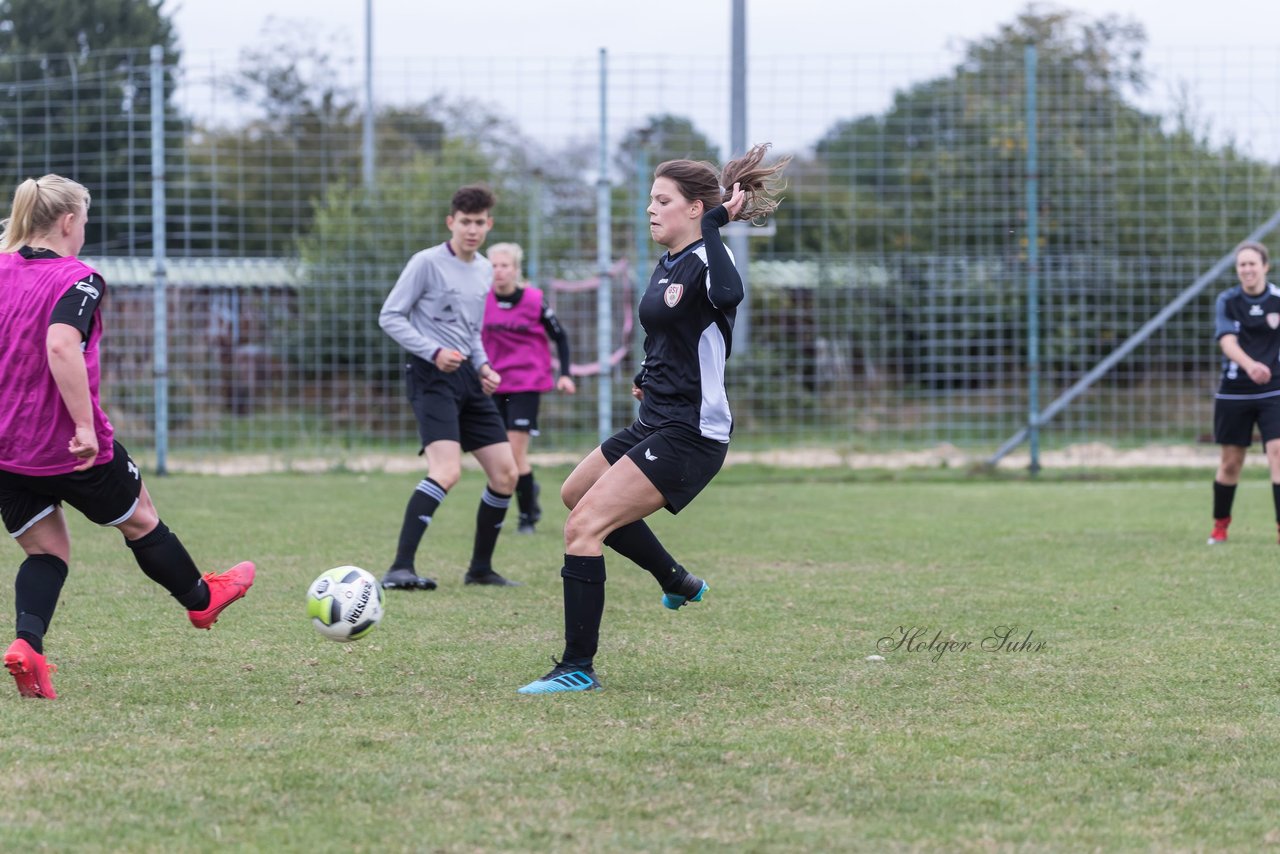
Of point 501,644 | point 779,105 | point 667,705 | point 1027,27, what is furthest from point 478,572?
point 1027,27

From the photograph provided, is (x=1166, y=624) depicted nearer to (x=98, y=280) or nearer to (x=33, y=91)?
(x=98, y=280)

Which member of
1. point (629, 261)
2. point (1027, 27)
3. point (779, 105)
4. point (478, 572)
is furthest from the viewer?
point (1027, 27)

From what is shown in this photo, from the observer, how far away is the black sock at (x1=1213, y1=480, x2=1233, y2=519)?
9219mm

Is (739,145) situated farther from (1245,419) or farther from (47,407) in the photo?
(47,407)

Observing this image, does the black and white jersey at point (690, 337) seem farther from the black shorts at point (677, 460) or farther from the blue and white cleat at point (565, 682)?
the blue and white cleat at point (565, 682)

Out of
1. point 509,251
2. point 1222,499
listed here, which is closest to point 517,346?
point 509,251

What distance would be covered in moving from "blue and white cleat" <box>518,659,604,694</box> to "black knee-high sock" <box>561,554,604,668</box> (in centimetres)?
3

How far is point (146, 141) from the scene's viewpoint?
1516 cm

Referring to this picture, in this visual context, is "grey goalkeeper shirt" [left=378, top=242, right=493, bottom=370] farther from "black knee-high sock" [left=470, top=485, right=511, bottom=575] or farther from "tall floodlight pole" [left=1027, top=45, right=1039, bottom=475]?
"tall floodlight pole" [left=1027, top=45, right=1039, bottom=475]

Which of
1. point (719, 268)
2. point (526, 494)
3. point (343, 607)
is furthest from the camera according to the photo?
point (526, 494)

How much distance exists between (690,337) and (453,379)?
2.83 meters

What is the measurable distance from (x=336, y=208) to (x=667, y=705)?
1268cm

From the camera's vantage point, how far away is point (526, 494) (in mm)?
10117

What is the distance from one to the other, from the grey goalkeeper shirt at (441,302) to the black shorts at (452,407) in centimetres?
12
